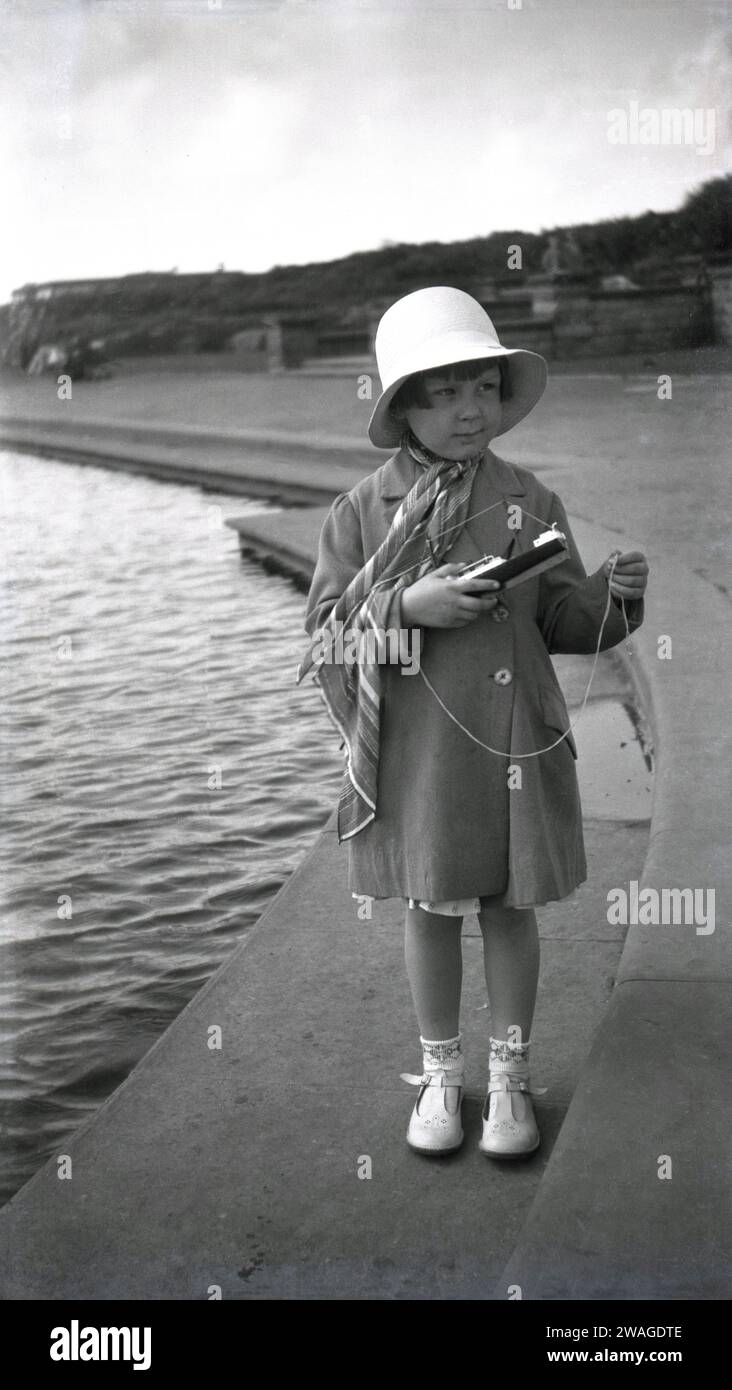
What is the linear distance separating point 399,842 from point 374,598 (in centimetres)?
34

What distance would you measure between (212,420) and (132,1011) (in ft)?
30.4

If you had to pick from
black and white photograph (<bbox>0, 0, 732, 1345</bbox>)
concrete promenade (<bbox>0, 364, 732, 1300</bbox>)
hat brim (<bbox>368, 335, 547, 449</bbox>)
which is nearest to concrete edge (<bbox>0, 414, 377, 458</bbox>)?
black and white photograph (<bbox>0, 0, 732, 1345</bbox>)

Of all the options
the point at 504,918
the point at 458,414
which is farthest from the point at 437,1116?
the point at 458,414

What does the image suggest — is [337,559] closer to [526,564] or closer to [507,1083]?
[526,564]

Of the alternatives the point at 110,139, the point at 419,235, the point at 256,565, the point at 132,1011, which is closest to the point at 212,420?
the point at 419,235

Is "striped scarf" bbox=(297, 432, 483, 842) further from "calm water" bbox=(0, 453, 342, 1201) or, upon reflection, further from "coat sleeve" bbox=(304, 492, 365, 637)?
"calm water" bbox=(0, 453, 342, 1201)

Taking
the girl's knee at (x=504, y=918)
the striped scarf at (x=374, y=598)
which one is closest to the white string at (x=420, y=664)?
the striped scarf at (x=374, y=598)

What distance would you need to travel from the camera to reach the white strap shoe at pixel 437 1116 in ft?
6.26

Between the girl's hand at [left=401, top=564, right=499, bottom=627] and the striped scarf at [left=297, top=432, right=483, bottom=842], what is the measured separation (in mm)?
43

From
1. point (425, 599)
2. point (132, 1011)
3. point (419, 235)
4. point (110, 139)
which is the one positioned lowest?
point (132, 1011)

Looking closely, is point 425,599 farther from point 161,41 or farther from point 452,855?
point 161,41

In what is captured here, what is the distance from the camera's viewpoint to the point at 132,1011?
2.58m

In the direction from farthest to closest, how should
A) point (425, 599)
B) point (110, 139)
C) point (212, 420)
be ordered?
1. point (212, 420)
2. point (110, 139)
3. point (425, 599)

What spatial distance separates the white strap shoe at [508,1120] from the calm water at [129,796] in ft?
2.33
